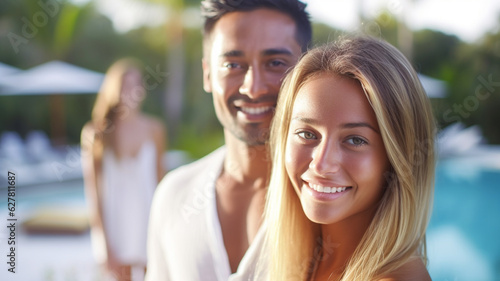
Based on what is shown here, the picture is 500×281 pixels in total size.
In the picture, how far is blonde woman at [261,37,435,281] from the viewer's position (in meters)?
0.85

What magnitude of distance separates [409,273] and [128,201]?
1662 millimetres

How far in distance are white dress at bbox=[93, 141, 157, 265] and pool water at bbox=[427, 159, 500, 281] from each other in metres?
2.03

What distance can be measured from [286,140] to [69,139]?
873 centimetres

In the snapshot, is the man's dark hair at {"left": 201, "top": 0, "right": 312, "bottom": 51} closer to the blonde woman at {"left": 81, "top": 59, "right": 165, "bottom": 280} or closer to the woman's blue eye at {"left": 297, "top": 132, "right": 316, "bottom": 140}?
the woman's blue eye at {"left": 297, "top": 132, "right": 316, "bottom": 140}

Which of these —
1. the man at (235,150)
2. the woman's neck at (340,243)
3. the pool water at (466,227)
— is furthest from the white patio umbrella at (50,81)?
the woman's neck at (340,243)

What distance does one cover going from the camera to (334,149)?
→ 0.86 meters

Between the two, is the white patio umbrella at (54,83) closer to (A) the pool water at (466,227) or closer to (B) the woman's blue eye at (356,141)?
(A) the pool water at (466,227)

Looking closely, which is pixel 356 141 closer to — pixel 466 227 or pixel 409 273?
pixel 409 273

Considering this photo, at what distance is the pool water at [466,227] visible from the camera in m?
4.02

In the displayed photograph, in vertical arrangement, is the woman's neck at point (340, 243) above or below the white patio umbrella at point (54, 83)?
below

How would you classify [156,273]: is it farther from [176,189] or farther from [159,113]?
[159,113]

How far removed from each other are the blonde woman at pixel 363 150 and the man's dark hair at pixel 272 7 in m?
0.15

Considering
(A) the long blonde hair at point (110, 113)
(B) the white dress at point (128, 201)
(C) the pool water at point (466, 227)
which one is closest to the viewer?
(B) the white dress at point (128, 201)

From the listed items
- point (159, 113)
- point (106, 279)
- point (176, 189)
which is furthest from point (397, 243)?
point (159, 113)
